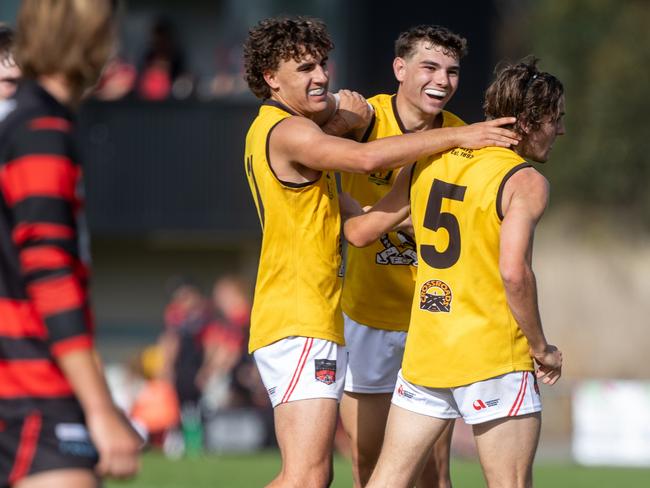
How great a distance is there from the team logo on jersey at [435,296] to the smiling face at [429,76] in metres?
1.18

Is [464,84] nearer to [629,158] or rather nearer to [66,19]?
[629,158]

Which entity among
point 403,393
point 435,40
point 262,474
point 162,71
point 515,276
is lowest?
point 262,474

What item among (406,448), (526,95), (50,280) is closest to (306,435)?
(406,448)

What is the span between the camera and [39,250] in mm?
3887

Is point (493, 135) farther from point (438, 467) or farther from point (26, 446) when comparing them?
point (26, 446)

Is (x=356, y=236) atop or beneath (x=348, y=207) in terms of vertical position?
beneath

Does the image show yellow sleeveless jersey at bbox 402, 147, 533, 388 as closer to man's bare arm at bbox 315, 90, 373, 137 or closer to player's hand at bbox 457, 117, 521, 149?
player's hand at bbox 457, 117, 521, 149

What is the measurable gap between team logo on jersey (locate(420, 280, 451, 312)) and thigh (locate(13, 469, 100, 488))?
217 cm

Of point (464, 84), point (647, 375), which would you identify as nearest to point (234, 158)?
point (464, 84)

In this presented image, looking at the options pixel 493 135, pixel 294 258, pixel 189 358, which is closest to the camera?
pixel 493 135

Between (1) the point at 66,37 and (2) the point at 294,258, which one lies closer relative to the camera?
(1) the point at 66,37

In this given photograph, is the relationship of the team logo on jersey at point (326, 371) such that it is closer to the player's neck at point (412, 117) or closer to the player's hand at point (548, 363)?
the player's hand at point (548, 363)

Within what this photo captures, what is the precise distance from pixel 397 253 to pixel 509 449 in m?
1.58

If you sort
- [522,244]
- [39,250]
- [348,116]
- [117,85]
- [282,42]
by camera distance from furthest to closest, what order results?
Answer: [117,85] → [348,116] → [282,42] → [522,244] → [39,250]
